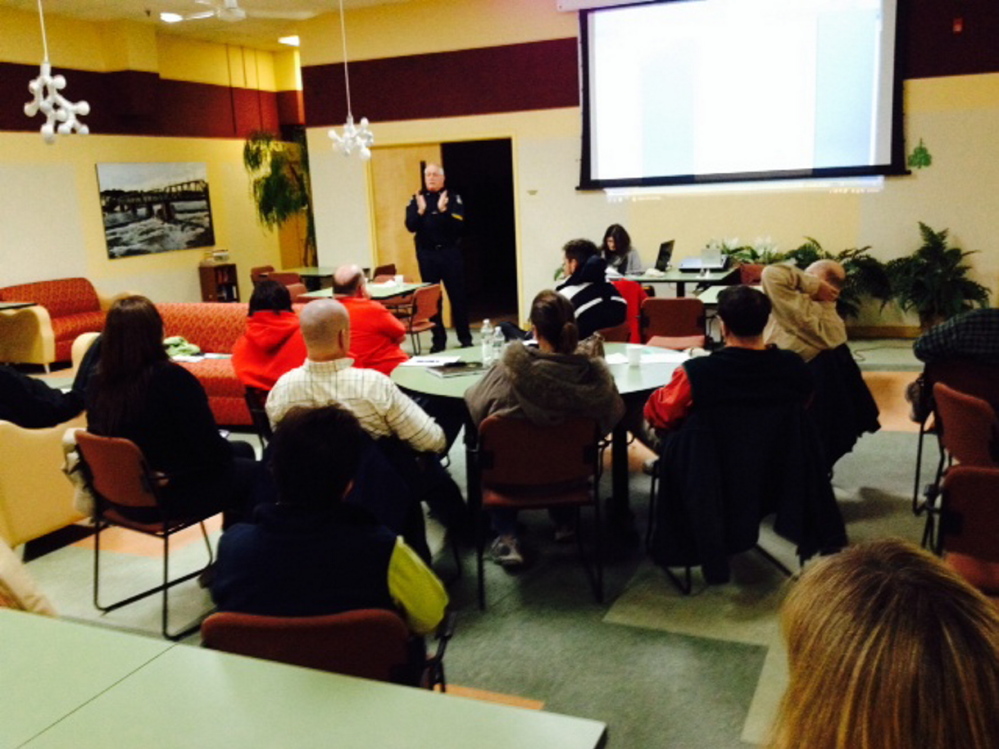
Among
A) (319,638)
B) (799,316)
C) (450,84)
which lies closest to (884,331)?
(799,316)

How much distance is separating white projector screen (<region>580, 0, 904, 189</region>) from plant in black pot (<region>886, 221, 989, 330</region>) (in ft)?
2.70

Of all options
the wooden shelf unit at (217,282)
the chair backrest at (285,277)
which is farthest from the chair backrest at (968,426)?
the wooden shelf unit at (217,282)

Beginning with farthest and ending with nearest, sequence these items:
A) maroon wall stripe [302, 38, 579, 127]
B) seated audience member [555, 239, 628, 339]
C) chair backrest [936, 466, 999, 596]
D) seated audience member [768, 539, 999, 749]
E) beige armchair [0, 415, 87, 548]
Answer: maroon wall stripe [302, 38, 579, 127] < seated audience member [555, 239, 628, 339] < beige armchair [0, 415, 87, 548] < chair backrest [936, 466, 999, 596] < seated audience member [768, 539, 999, 749]

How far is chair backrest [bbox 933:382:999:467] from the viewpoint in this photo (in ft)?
10.2

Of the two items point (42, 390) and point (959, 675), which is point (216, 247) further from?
point (959, 675)

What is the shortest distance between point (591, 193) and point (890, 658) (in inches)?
356

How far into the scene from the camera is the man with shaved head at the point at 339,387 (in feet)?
10.8

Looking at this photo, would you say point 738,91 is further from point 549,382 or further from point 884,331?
point 549,382

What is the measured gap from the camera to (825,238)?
8.68 metres

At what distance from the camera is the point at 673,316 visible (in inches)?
239

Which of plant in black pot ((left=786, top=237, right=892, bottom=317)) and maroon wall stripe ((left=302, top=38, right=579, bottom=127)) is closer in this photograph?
plant in black pot ((left=786, top=237, right=892, bottom=317))

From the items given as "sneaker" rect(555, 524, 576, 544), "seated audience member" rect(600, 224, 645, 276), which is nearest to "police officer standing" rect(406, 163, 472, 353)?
"seated audience member" rect(600, 224, 645, 276)

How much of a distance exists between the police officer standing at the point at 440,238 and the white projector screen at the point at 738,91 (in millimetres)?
1607

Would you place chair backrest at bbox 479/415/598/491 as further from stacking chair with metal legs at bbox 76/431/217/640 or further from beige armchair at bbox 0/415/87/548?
beige armchair at bbox 0/415/87/548
